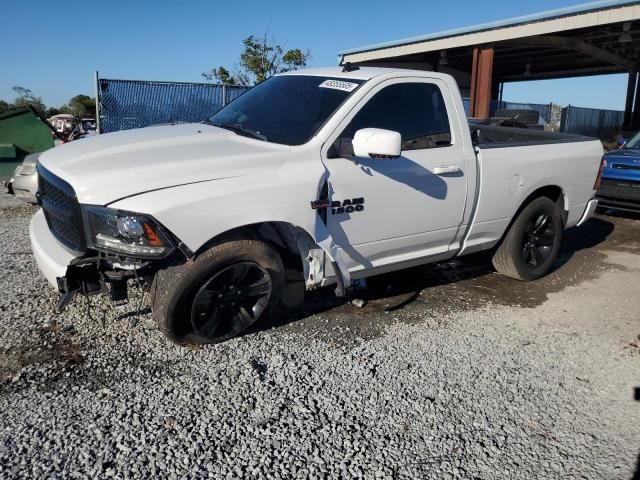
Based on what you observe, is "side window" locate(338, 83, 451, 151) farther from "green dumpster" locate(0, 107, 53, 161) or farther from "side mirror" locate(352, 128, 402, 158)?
"green dumpster" locate(0, 107, 53, 161)

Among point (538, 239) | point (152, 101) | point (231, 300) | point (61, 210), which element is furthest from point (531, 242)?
point (152, 101)

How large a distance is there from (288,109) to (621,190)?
6.51 meters

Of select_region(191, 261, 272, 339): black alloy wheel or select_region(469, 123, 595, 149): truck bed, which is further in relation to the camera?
select_region(469, 123, 595, 149): truck bed

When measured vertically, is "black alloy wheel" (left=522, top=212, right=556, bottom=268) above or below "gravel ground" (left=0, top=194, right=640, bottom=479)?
above

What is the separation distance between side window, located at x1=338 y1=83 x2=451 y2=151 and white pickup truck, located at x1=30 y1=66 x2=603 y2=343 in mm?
11

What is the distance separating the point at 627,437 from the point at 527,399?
53 cm

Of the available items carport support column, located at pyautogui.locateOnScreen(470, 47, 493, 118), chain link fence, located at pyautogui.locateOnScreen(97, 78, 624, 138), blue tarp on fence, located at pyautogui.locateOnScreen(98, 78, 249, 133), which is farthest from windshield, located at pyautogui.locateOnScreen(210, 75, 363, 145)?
carport support column, located at pyautogui.locateOnScreen(470, 47, 493, 118)

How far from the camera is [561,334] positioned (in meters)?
4.14

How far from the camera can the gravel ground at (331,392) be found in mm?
2521

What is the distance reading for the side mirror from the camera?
11.1 ft

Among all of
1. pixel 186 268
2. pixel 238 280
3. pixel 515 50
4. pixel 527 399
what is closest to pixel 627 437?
pixel 527 399

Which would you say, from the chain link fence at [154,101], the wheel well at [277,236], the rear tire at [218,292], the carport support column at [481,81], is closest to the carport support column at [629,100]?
the carport support column at [481,81]

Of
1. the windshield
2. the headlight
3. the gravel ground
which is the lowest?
the gravel ground

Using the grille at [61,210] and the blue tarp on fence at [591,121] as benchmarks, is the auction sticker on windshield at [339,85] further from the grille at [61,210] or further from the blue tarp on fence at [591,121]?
the blue tarp on fence at [591,121]
